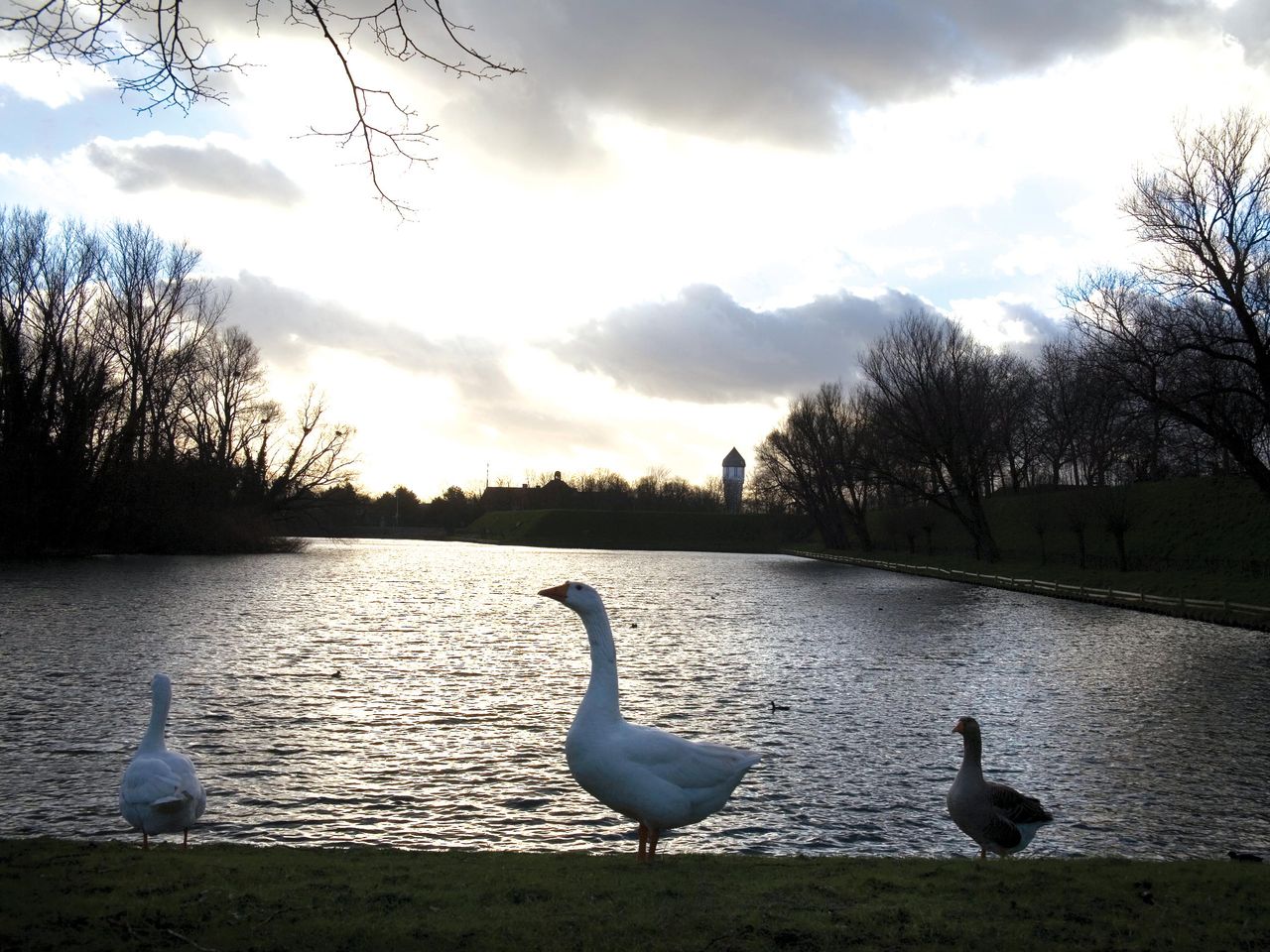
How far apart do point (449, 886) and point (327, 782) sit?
530 centimetres

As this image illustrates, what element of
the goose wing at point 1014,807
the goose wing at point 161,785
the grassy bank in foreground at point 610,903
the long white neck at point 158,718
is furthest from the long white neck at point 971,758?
the long white neck at point 158,718

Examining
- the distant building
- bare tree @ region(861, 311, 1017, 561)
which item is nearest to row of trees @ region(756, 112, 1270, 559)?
bare tree @ region(861, 311, 1017, 561)

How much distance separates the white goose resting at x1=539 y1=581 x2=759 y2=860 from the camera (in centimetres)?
608

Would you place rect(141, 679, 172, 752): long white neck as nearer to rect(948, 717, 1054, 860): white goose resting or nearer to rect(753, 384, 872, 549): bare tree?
rect(948, 717, 1054, 860): white goose resting

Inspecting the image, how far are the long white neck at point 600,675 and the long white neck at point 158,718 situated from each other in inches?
157

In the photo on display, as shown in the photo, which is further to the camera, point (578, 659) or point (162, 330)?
point (162, 330)

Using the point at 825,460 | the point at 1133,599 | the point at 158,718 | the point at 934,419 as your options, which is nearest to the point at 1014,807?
the point at 158,718

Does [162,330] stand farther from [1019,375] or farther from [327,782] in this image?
[1019,375]

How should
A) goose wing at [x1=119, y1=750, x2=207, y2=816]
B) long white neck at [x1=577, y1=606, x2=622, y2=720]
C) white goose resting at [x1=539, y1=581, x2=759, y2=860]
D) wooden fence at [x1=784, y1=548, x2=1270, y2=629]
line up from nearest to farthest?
white goose resting at [x1=539, y1=581, x2=759, y2=860] → long white neck at [x1=577, y1=606, x2=622, y2=720] → goose wing at [x1=119, y1=750, x2=207, y2=816] → wooden fence at [x1=784, y1=548, x2=1270, y2=629]

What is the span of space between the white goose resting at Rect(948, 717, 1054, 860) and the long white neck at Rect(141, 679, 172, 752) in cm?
644

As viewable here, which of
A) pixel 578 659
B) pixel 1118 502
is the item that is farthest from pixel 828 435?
pixel 578 659

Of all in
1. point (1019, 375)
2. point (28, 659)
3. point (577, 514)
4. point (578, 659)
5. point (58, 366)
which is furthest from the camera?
point (577, 514)

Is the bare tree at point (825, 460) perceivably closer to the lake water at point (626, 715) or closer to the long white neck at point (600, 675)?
the lake water at point (626, 715)

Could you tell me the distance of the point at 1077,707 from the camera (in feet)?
53.9
